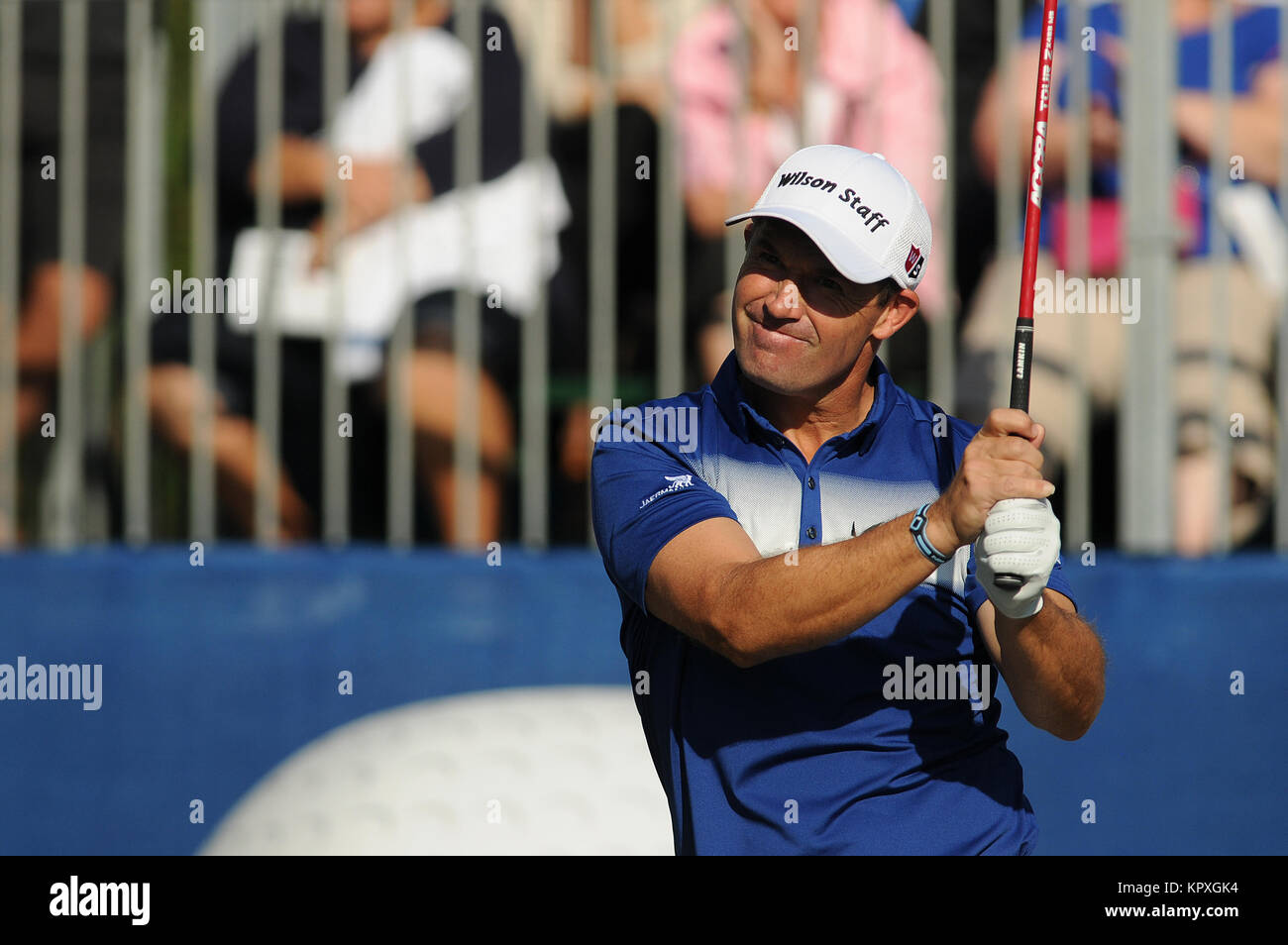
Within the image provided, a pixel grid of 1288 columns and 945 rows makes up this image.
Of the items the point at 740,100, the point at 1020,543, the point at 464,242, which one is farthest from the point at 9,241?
the point at 1020,543

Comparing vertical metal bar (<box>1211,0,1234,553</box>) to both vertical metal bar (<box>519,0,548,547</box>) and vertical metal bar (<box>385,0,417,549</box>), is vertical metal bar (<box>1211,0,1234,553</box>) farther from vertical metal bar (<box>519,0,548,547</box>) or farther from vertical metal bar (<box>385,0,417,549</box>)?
vertical metal bar (<box>385,0,417,549</box>)

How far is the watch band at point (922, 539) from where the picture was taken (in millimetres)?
2574

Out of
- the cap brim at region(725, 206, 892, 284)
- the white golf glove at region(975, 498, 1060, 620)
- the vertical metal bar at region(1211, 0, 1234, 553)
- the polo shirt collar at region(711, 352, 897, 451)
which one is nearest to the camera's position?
the white golf glove at region(975, 498, 1060, 620)

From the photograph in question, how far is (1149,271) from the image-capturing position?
15.7 feet

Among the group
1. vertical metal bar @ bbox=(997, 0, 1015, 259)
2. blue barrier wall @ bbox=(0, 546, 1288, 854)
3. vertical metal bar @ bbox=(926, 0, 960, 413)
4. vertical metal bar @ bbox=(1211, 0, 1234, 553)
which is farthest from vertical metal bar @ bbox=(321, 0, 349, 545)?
vertical metal bar @ bbox=(1211, 0, 1234, 553)

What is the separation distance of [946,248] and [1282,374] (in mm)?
981

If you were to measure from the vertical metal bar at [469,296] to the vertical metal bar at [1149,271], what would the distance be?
1.81 metres

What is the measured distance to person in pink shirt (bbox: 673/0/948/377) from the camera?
15.6 feet

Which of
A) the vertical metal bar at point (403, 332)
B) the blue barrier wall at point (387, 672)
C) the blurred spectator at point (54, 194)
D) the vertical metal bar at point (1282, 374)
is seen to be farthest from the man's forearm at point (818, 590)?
the blurred spectator at point (54, 194)

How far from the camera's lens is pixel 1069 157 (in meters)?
4.86

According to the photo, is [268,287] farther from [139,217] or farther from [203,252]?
[139,217]

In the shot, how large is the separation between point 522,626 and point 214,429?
3.34ft
